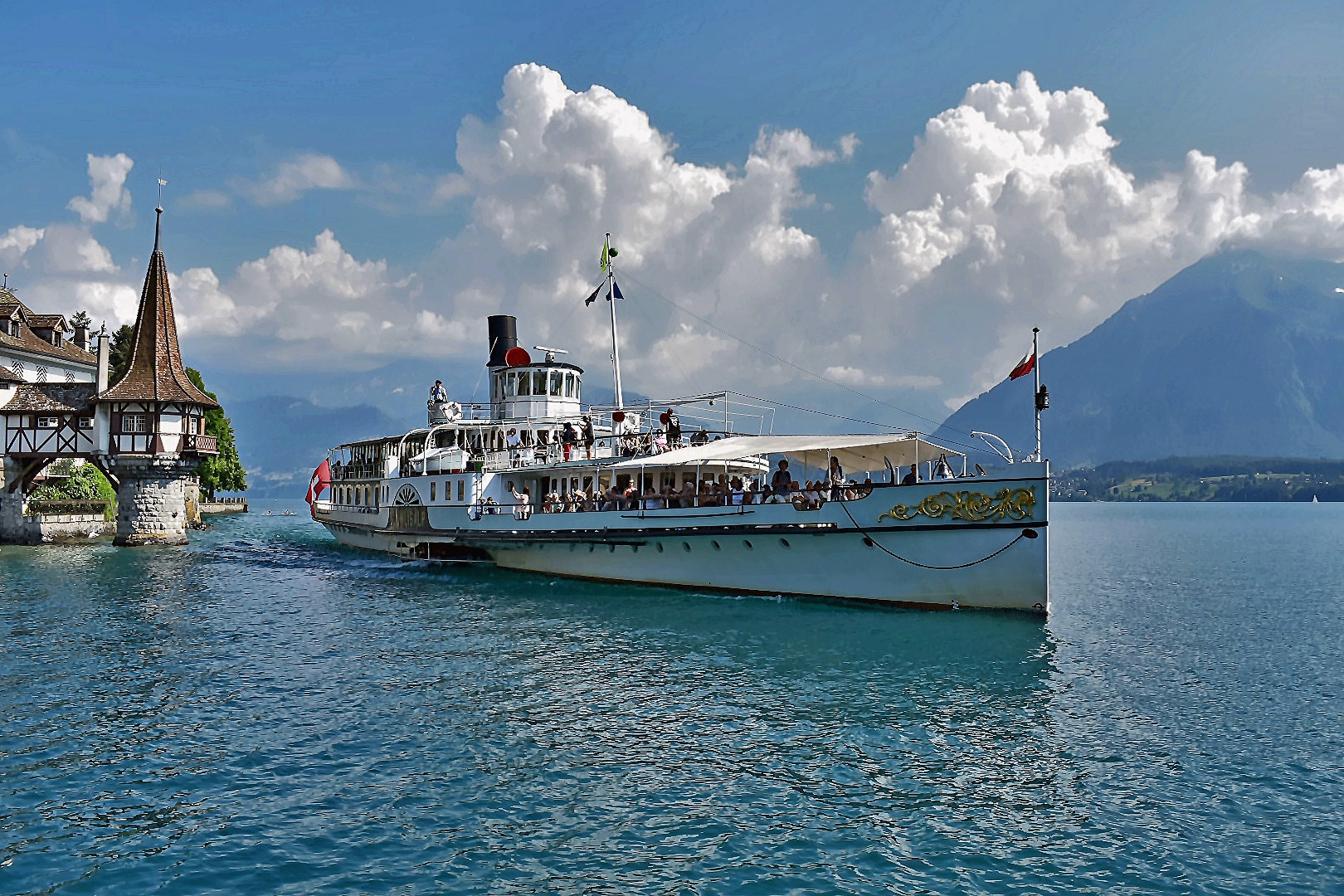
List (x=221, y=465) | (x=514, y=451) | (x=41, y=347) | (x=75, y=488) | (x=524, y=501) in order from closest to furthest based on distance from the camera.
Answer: (x=524, y=501)
(x=514, y=451)
(x=75, y=488)
(x=41, y=347)
(x=221, y=465)

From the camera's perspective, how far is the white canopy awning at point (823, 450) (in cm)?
2875

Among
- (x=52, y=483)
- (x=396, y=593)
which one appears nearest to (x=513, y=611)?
(x=396, y=593)

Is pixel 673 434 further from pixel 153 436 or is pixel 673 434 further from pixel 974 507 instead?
pixel 153 436

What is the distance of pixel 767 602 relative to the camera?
28281 millimetres

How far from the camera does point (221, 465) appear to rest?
3497 inches

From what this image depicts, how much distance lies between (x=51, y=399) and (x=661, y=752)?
177 feet

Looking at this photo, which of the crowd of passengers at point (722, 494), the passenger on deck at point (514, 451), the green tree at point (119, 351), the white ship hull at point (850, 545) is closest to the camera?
the white ship hull at point (850, 545)

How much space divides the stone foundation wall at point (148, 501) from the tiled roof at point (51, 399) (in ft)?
14.7

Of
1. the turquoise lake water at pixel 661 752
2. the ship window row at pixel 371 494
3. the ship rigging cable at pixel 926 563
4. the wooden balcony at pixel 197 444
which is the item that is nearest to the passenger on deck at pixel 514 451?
the ship window row at pixel 371 494

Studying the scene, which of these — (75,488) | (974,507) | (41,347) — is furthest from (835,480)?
(41,347)

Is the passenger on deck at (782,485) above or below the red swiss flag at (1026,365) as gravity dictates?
below

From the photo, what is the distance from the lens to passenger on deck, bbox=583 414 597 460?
37403 mm

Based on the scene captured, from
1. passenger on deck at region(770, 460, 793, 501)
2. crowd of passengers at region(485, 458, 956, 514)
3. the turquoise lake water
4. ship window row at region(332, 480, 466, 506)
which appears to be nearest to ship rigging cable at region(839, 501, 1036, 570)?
crowd of passengers at region(485, 458, 956, 514)

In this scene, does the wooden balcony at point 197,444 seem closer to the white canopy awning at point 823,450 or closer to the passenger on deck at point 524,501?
the passenger on deck at point 524,501
